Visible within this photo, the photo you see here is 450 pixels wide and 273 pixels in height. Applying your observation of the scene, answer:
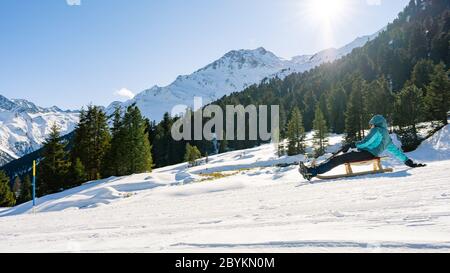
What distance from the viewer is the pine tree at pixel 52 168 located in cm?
4406

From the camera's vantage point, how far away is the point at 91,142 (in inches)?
1850

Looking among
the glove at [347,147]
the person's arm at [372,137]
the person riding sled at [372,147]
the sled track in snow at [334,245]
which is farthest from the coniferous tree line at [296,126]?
the sled track in snow at [334,245]

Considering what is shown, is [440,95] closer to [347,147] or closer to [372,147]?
[372,147]

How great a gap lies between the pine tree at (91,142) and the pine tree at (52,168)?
2.34 metres

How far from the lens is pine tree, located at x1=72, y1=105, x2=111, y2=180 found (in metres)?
46.9

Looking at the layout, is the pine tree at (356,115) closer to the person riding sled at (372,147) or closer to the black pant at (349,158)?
the person riding sled at (372,147)

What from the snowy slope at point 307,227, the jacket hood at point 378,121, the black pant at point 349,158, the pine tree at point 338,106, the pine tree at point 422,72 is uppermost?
the pine tree at point 422,72

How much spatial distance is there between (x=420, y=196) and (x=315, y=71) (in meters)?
129

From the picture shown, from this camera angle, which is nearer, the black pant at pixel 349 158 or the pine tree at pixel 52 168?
the black pant at pixel 349 158

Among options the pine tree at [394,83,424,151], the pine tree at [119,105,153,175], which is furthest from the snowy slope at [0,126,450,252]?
the pine tree at [119,105,153,175]

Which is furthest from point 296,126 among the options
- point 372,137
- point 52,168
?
point 372,137
